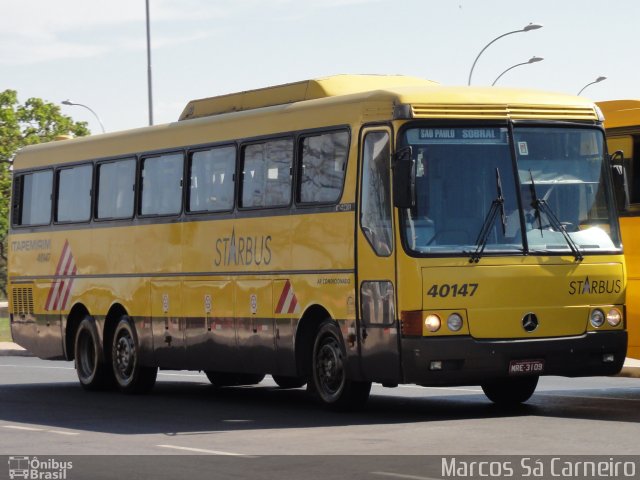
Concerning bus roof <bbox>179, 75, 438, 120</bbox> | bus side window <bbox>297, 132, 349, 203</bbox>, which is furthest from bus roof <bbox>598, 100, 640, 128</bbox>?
bus side window <bbox>297, 132, 349, 203</bbox>

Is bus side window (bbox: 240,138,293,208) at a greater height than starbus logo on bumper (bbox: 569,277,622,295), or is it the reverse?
bus side window (bbox: 240,138,293,208)

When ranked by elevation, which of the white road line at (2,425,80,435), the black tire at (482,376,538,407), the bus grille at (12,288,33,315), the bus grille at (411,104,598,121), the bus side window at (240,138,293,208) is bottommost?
the white road line at (2,425,80,435)

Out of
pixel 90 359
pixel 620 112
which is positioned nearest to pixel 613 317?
pixel 620 112

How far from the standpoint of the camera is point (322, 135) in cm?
1786

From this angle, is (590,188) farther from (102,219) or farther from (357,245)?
(102,219)

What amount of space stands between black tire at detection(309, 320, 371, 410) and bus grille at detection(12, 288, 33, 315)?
8.03m

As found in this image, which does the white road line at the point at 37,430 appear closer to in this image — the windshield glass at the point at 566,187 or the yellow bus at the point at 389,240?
the yellow bus at the point at 389,240

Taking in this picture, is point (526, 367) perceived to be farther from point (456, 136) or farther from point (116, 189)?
point (116, 189)

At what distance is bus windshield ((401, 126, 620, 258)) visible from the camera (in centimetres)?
1636

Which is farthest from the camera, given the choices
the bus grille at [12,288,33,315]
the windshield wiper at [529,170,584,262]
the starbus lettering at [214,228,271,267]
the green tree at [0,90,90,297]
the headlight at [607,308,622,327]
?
the green tree at [0,90,90,297]

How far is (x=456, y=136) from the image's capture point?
16.6 m

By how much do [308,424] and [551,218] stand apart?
10.6 ft

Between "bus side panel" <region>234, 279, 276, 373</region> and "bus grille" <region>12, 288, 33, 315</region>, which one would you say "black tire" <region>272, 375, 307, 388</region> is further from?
"bus grille" <region>12, 288, 33, 315</region>

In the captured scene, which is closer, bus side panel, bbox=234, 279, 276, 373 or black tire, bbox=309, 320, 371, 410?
black tire, bbox=309, 320, 371, 410
